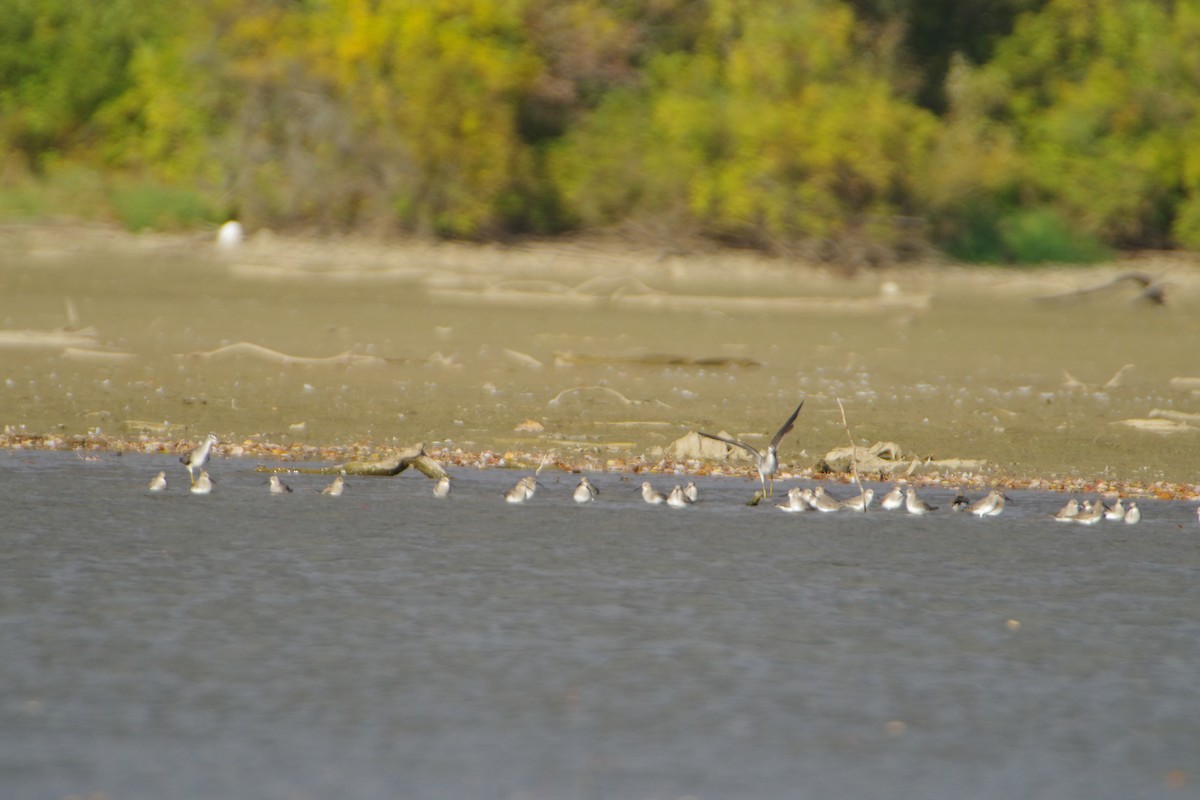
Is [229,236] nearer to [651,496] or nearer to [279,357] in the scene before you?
[279,357]

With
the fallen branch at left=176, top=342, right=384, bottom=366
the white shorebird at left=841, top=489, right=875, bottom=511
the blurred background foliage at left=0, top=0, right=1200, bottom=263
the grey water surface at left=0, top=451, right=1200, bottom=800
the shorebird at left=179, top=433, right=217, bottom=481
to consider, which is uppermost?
the blurred background foliage at left=0, top=0, right=1200, bottom=263

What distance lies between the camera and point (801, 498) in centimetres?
802

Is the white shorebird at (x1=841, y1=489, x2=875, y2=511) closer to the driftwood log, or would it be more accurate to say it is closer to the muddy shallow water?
the muddy shallow water

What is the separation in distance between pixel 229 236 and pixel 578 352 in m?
9.82

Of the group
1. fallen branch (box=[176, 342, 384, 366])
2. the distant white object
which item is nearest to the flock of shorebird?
fallen branch (box=[176, 342, 384, 366])

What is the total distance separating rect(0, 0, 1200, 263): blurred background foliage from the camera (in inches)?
941

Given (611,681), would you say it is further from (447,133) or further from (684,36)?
(684,36)

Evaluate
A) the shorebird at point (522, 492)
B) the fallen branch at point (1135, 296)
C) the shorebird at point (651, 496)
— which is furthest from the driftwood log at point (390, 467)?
the fallen branch at point (1135, 296)

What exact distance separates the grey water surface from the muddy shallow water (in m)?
2.29

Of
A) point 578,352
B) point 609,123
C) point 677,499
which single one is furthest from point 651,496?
point 609,123

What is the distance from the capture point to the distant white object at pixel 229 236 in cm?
2250

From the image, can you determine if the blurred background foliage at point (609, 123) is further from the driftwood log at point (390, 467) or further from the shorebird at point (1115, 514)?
the shorebird at point (1115, 514)

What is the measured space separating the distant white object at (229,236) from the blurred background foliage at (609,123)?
653 mm

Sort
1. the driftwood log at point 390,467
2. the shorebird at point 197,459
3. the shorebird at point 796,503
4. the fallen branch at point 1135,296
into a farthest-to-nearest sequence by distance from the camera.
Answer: the fallen branch at point 1135,296, the driftwood log at point 390,467, the shorebird at point 197,459, the shorebird at point 796,503
